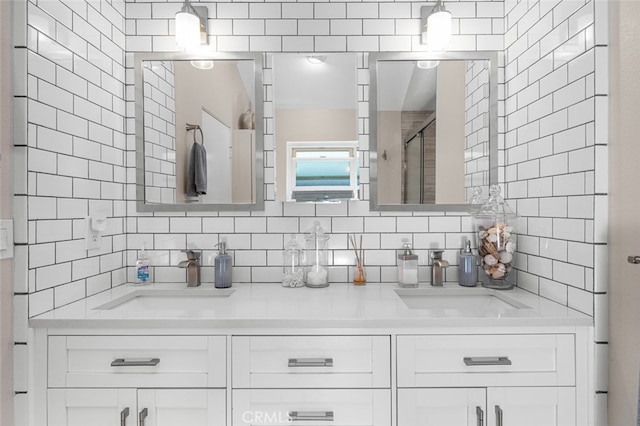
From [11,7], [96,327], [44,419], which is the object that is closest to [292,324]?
[96,327]

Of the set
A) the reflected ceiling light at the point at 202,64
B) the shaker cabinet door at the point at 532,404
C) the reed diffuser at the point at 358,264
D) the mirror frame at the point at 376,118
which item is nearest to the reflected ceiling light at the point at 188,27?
the reflected ceiling light at the point at 202,64

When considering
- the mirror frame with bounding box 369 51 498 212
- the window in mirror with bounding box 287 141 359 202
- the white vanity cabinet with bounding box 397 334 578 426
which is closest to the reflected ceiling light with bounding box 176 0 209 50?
the window in mirror with bounding box 287 141 359 202

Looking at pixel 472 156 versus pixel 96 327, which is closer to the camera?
pixel 96 327

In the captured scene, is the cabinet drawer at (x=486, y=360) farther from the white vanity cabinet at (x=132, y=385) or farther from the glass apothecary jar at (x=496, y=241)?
the white vanity cabinet at (x=132, y=385)

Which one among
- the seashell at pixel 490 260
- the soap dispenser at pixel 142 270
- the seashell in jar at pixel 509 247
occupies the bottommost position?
the soap dispenser at pixel 142 270

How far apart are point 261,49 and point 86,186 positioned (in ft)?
3.33

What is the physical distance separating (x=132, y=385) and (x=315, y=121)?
1325 mm

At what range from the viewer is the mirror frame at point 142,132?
1.90m

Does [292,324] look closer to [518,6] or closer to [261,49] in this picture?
[261,49]

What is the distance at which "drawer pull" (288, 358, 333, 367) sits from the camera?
1.28m

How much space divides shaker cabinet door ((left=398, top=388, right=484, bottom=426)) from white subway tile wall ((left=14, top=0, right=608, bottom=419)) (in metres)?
0.49

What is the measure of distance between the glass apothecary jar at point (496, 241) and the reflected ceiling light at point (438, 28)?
2.41ft

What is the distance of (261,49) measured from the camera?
1.90m

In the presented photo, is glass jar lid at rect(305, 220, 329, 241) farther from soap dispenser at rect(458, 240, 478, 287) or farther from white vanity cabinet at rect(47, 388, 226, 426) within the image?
white vanity cabinet at rect(47, 388, 226, 426)
